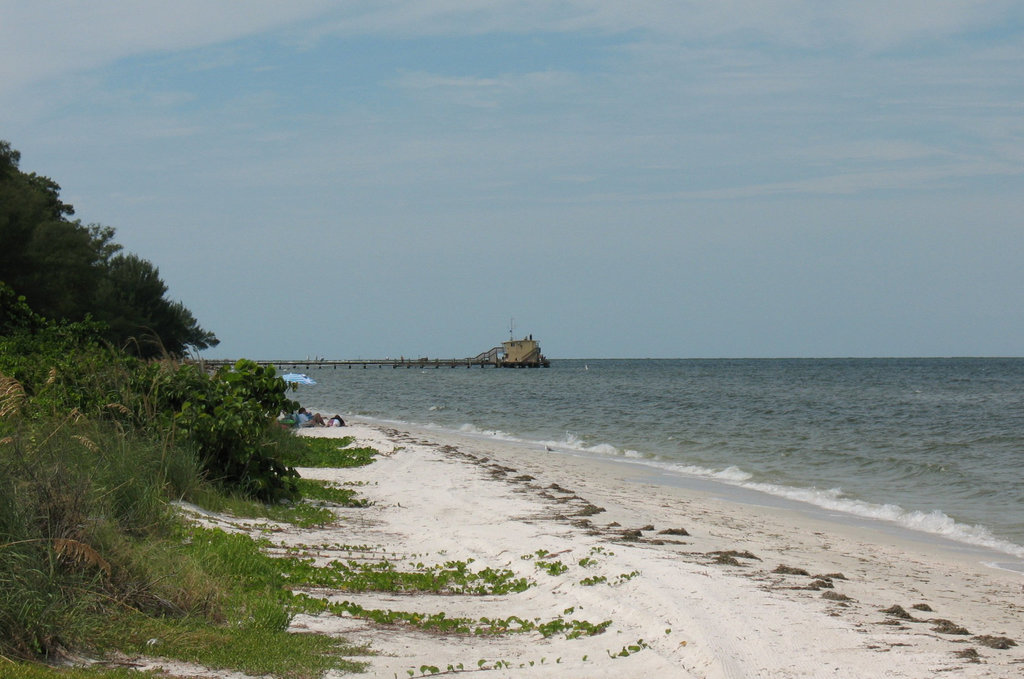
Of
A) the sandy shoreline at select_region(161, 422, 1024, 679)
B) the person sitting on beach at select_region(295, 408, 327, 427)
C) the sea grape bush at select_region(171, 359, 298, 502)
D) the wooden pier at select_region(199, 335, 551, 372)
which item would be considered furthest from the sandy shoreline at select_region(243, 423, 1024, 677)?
the wooden pier at select_region(199, 335, 551, 372)

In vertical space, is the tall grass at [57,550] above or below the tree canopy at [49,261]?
below

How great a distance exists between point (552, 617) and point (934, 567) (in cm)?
576

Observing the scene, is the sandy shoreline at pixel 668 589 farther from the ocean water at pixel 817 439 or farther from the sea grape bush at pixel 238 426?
the ocean water at pixel 817 439

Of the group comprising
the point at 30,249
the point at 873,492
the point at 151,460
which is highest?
the point at 30,249

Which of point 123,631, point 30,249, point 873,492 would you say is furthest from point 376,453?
point 30,249

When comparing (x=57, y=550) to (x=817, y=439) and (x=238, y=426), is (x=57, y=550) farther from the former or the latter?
(x=817, y=439)

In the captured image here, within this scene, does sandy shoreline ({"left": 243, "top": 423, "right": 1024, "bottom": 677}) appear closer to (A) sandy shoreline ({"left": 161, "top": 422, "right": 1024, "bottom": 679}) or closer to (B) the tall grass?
(A) sandy shoreline ({"left": 161, "top": 422, "right": 1024, "bottom": 679})

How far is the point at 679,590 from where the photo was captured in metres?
8.30

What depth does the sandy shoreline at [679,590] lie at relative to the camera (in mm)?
6613

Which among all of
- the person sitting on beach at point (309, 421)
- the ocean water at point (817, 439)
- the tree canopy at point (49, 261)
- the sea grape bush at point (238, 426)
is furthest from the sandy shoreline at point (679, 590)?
the tree canopy at point (49, 261)

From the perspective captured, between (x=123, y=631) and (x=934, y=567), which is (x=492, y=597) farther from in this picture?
(x=934, y=567)

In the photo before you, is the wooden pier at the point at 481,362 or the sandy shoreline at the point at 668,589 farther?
the wooden pier at the point at 481,362

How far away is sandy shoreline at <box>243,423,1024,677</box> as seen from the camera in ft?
21.7

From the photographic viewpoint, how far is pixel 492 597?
28.1 ft
